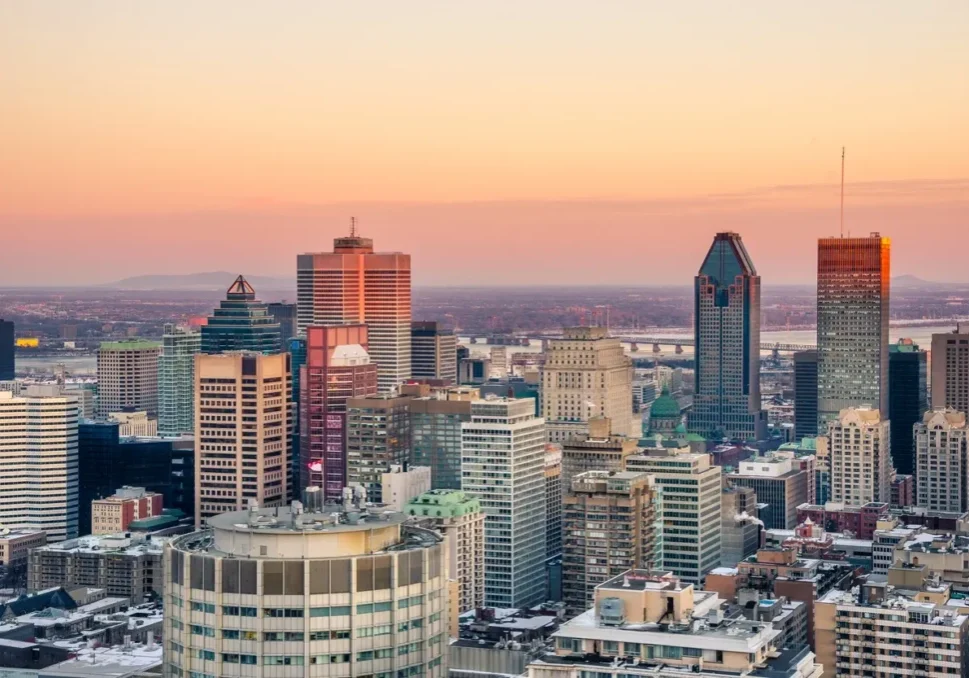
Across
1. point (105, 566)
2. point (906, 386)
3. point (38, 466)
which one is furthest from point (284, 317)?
point (105, 566)

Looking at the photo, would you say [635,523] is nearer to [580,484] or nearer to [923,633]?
[580,484]

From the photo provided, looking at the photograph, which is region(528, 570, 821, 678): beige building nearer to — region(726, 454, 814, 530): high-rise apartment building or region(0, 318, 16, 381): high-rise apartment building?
region(726, 454, 814, 530): high-rise apartment building

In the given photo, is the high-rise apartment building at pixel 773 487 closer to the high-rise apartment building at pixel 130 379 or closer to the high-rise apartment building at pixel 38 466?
the high-rise apartment building at pixel 38 466

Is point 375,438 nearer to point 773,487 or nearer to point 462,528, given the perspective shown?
point 462,528

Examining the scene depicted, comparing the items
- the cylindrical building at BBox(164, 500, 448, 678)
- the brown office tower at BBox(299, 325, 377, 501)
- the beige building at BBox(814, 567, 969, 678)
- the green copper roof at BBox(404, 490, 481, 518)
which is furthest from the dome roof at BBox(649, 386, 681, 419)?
the cylindrical building at BBox(164, 500, 448, 678)

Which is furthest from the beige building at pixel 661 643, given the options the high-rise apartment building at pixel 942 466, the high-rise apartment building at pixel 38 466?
the high-rise apartment building at pixel 38 466
